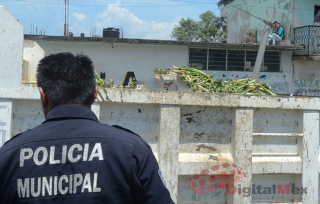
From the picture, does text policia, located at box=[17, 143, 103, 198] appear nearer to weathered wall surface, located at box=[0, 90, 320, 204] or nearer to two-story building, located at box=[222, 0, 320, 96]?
weathered wall surface, located at box=[0, 90, 320, 204]

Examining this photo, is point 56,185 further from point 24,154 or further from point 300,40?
point 300,40

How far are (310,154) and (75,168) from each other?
8.55 ft

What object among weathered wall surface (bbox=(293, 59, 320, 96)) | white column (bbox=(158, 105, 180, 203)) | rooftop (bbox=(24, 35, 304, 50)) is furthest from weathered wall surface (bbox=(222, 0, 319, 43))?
white column (bbox=(158, 105, 180, 203))

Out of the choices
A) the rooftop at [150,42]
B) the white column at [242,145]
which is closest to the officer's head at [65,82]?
the white column at [242,145]

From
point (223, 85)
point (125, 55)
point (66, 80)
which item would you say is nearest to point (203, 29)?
point (125, 55)

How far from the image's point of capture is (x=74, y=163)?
1632 millimetres

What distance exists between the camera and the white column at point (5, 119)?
326 centimetres

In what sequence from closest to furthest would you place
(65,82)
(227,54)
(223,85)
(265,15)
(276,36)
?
(65,82), (223,85), (227,54), (276,36), (265,15)

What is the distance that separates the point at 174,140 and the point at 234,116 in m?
0.52

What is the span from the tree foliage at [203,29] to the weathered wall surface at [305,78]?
20.9 metres

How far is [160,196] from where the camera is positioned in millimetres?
1715

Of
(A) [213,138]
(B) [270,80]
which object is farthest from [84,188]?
(B) [270,80]

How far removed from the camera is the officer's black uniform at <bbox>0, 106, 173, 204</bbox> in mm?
1623

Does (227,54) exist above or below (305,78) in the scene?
above
